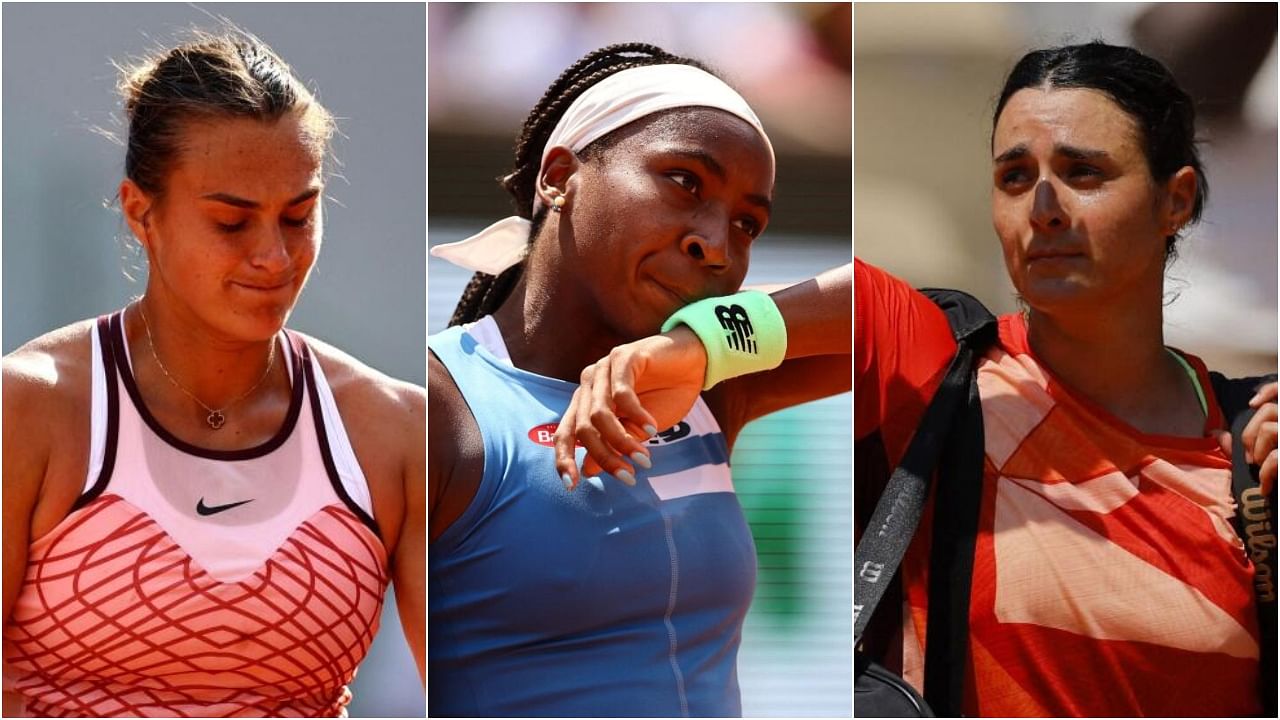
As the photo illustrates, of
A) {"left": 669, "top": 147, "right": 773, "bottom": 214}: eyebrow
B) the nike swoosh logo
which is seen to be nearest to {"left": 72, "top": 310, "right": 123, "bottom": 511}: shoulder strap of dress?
the nike swoosh logo

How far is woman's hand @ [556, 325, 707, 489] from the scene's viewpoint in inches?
102

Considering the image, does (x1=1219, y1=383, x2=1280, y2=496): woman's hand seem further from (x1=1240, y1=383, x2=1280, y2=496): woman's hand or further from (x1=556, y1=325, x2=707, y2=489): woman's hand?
(x1=556, y1=325, x2=707, y2=489): woman's hand

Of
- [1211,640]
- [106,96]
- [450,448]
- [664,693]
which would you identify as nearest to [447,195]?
[450,448]

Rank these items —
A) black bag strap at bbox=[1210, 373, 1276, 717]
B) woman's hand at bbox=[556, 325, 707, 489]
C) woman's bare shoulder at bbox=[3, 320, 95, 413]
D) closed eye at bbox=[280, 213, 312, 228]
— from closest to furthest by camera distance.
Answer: woman's hand at bbox=[556, 325, 707, 489] < woman's bare shoulder at bbox=[3, 320, 95, 413] < closed eye at bbox=[280, 213, 312, 228] < black bag strap at bbox=[1210, 373, 1276, 717]

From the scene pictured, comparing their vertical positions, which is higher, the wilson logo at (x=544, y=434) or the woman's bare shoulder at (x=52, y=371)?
the woman's bare shoulder at (x=52, y=371)

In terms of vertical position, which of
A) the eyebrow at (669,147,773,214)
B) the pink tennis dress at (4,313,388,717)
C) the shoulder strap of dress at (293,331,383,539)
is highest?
the eyebrow at (669,147,773,214)

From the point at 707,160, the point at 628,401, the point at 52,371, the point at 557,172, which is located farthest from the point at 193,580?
the point at 707,160

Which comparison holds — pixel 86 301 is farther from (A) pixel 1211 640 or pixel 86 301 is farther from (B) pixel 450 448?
(A) pixel 1211 640

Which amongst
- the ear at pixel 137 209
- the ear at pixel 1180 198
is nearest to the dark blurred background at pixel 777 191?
the ear at pixel 137 209

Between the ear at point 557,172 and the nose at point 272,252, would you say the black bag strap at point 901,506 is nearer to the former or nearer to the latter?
the ear at point 557,172

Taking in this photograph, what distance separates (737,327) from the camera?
2.83m

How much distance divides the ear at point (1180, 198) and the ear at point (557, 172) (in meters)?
1.20

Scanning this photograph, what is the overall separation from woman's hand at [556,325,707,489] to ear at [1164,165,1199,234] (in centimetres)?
103

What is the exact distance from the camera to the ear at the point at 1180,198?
301 centimetres
